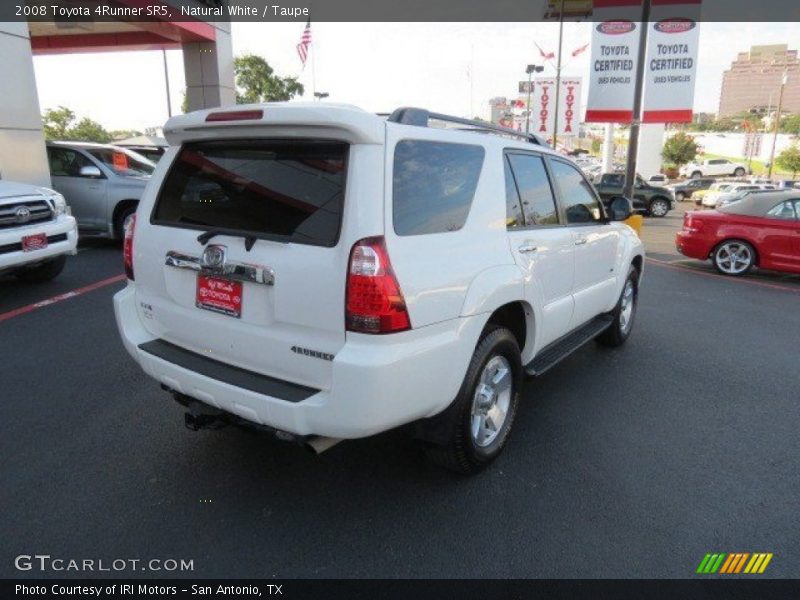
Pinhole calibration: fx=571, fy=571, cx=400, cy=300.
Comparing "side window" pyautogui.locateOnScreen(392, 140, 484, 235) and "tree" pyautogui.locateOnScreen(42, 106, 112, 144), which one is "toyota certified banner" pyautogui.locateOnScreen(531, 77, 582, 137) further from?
"tree" pyautogui.locateOnScreen(42, 106, 112, 144)

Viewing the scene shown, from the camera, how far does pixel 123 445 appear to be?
344 centimetres

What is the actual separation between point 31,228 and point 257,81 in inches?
1557

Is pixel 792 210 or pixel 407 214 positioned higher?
pixel 407 214

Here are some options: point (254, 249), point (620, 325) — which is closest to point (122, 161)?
point (620, 325)

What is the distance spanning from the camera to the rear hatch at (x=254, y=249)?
8.05 feet

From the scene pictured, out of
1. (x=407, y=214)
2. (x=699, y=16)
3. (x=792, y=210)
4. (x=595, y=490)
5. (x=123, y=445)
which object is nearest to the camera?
(x=407, y=214)

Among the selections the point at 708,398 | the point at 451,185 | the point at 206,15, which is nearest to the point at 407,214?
the point at 451,185

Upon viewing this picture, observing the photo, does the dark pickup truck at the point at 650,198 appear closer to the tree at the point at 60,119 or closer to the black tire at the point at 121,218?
the black tire at the point at 121,218

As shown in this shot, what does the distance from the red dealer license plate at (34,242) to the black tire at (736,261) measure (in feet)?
33.2

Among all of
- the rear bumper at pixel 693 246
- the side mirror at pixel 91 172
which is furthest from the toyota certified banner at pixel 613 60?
the side mirror at pixel 91 172

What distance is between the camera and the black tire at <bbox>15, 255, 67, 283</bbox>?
7.26m

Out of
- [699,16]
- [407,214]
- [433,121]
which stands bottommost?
[407,214]

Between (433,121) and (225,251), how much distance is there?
4.14 ft

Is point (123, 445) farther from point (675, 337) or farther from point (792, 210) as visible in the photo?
point (792, 210)
